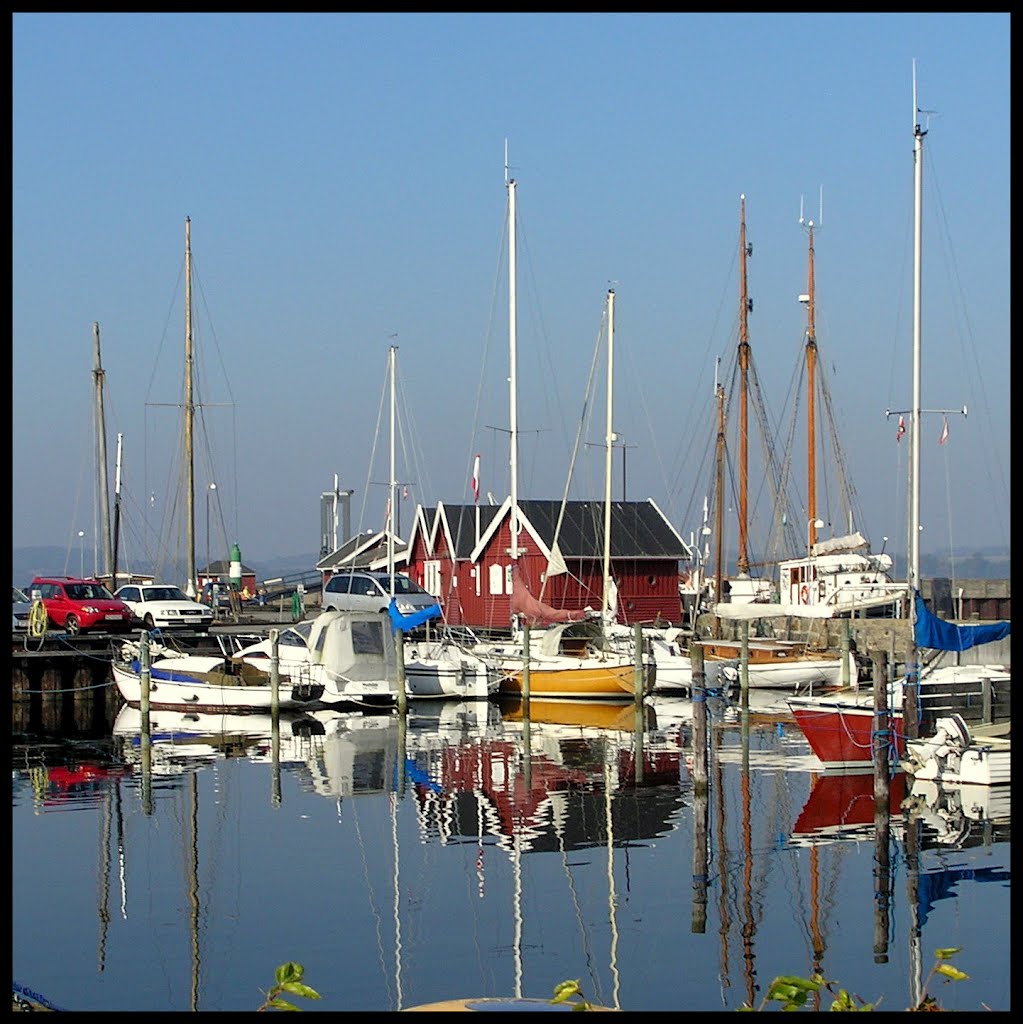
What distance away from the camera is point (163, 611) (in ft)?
168

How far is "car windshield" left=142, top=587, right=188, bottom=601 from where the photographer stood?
172 feet

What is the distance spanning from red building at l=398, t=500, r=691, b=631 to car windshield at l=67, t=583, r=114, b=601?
613 inches

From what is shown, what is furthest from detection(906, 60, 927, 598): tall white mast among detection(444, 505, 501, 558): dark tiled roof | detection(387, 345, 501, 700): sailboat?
detection(444, 505, 501, 558): dark tiled roof

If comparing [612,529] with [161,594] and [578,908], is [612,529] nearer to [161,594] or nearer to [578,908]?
[161,594]

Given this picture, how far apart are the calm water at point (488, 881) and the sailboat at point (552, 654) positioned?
9689mm

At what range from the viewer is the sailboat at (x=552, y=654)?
43.1 metres

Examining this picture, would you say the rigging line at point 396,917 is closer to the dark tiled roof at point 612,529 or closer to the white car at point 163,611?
the white car at point 163,611

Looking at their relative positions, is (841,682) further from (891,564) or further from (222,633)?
(222,633)

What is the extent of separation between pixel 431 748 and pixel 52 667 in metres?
16.3

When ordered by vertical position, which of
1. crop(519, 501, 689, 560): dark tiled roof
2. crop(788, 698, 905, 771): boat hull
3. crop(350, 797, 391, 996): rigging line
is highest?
crop(519, 501, 689, 560): dark tiled roof

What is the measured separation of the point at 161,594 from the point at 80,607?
4844mm

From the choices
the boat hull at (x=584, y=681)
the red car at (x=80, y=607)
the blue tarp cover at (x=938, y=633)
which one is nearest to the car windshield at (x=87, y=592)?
the red car at (x=80, y=607)

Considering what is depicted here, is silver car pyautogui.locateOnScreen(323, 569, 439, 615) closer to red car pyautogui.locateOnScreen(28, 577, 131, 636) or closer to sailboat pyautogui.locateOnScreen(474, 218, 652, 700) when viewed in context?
sailboat pyautogui.locateOnScreen(474, 218, 652, 700)

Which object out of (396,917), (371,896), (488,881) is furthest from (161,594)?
(396,917)
